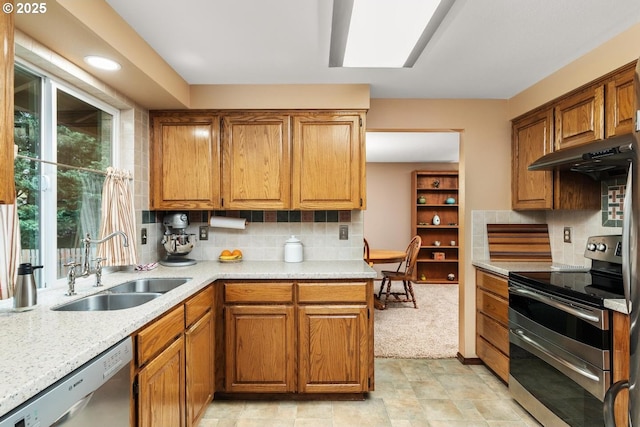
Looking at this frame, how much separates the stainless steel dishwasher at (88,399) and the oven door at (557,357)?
2.09 meters

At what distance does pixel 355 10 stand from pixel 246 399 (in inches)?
97.6

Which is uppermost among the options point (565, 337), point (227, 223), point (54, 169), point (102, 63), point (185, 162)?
point (102, 63)

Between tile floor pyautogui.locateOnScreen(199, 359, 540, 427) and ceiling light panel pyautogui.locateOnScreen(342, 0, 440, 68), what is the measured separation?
2225 millimetres

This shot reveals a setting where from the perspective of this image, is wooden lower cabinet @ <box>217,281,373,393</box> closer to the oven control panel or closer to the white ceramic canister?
the white ceramic canister

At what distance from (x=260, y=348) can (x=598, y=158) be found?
231cm

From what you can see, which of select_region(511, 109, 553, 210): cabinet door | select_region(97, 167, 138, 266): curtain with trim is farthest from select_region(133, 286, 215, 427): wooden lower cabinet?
select_region(511, 109, 553, 210): cabinet door

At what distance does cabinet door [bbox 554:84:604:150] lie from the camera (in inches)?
83.4

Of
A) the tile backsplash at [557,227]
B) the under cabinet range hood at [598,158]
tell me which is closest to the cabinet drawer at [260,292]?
the tile backsplash at [557,227]

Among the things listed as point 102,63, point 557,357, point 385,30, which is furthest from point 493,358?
point 102,63

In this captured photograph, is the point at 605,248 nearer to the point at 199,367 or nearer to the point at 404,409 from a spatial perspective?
the point at 404,409

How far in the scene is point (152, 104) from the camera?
2.61 m

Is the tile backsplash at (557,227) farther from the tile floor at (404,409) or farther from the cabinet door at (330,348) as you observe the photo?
the cabinet door at (330,348)

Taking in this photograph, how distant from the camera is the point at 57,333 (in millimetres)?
1199

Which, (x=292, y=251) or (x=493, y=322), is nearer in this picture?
(x=493, y=322)
